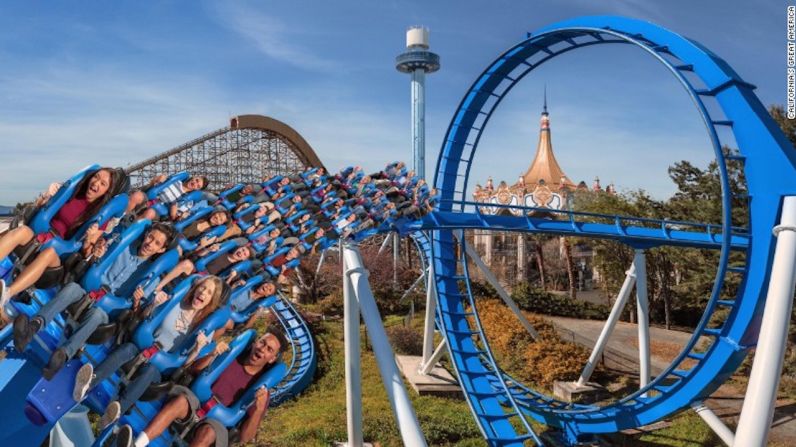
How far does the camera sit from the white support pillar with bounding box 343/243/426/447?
4.34 metres

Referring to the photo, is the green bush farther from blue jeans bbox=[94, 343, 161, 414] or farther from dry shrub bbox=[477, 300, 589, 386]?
blue jeans bbox=[94, 343, 161, 414]

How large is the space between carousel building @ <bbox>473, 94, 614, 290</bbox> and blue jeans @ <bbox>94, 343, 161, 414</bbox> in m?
22.1

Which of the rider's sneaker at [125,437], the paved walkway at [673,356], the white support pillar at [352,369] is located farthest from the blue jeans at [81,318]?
the paved walkway at [673,356]

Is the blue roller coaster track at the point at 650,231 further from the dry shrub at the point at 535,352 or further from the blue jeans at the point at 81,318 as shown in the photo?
the blue jeans at the point at 81,318

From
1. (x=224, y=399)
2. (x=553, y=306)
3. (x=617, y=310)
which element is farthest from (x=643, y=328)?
(x=553, y=306)

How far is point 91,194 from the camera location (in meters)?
3.33

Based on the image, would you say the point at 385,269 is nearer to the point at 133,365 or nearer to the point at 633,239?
the point at 633,239

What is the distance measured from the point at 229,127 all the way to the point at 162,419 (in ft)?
74.7

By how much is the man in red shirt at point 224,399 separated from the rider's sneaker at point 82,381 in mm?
274

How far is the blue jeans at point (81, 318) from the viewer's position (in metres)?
2.93

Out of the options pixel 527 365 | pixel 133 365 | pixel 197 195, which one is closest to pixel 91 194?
pixel 133 365

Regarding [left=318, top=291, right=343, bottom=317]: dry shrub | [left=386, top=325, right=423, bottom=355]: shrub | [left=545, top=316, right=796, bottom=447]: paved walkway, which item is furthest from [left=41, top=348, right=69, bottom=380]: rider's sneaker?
[left=318, top=291, right=343, bottom=317]: dry shrub

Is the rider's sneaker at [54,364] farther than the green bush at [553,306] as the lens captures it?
No

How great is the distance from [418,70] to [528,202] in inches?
459
